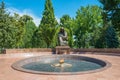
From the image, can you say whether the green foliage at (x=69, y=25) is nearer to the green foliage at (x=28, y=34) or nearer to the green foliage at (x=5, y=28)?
the green foliage at (x=28, y=34)

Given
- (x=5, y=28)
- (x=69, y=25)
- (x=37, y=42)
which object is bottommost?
(x=37, y=42)

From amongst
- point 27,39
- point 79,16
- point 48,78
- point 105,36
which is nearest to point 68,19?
point 79,16

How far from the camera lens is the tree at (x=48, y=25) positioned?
31.6 metres

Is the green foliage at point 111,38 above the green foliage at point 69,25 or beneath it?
beneath

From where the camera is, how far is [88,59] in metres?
13.4

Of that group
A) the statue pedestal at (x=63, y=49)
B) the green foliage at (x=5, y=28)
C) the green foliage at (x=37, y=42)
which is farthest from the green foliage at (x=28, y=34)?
the statue pedestal at (x=63, y=49)

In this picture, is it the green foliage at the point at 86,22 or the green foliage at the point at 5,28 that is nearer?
the green foliage at the point at 5,28

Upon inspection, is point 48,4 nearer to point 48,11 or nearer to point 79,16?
point 48,11

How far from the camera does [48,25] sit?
31859 millimetres

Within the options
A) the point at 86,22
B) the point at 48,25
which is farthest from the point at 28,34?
the point at 86,22

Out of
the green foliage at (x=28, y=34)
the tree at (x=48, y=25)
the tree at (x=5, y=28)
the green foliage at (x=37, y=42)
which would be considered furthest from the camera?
the green foliage at (x=28, y=34)

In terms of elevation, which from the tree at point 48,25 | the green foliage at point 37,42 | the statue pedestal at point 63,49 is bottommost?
the statue pedestal at point 63,49

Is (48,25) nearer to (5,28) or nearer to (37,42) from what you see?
(37,42)

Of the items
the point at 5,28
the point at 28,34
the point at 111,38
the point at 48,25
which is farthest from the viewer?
the point at 28,34
